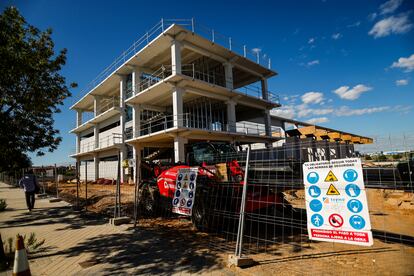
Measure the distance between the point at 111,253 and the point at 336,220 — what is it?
14.2 ft

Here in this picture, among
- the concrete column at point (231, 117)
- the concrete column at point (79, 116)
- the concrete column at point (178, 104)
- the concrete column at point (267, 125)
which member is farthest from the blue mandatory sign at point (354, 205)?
the concrete column at point (79, 116)

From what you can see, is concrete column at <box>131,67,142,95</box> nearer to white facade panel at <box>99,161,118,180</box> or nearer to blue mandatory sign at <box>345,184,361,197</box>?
white facade panel at <box>99,161,118,180</box>

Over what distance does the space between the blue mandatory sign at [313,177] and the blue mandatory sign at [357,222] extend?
24.7 inches

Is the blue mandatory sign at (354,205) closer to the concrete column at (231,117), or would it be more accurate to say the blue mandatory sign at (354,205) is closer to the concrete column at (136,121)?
the concrete column at (231,117)

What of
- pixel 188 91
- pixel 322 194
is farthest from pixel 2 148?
pixel 188 91

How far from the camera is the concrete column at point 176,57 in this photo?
19.3 meters

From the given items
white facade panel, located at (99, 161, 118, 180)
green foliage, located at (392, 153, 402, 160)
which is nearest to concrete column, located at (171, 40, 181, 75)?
white facade panel, located at (99, 161, 118, 180)

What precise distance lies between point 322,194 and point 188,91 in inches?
710

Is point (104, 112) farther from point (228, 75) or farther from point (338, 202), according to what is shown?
point (338, 202)

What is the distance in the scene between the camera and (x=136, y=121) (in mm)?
23984

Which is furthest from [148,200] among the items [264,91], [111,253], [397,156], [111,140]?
[111,140]

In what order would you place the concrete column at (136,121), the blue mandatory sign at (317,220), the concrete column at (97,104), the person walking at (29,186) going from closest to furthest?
the blue mandatory sign at (317,220) < the person walking at (29,186) < the concrete column at (136,121) < the concrete column at (97,104)

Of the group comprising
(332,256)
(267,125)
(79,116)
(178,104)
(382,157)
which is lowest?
(332,256)

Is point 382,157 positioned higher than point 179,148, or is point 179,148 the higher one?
point 179,148
